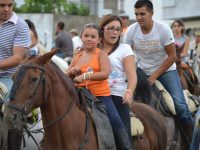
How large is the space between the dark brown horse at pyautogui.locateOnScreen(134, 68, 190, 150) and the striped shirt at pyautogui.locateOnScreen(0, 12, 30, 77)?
6.90ft

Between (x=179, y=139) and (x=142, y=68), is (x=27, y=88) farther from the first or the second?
(x=179, y=139)

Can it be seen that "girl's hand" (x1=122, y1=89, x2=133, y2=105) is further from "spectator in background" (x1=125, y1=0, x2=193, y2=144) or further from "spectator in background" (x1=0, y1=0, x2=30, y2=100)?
"spectator in background" (x1=125, y1=0, x2=193, y2=144)

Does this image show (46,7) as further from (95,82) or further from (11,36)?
(95,82)

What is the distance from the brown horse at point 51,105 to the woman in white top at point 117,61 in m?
0.65

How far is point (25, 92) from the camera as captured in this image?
5.76 m

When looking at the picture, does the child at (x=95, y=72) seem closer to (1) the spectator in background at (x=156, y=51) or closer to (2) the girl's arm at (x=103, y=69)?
(2) the girl's arm at (x=103, y=69)

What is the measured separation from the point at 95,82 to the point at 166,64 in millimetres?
2603

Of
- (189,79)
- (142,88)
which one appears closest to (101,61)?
(142,88)

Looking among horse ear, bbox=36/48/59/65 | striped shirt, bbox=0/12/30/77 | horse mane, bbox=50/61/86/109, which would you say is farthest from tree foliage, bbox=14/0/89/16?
horse ear, bbox=36/48/59/65

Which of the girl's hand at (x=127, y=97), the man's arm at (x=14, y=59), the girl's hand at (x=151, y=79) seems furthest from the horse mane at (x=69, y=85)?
the girl's hand at (x=151, y=79)

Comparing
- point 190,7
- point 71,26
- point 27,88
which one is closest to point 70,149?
point 27,88

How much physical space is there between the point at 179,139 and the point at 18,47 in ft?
11.4

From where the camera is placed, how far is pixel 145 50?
916 centimetres

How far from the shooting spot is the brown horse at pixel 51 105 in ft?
18.8
